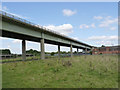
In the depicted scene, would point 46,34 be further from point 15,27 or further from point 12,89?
point 12,89

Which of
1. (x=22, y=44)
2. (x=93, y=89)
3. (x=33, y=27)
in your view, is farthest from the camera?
(x=22, y=44)

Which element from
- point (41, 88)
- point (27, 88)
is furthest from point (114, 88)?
point (27, 88)

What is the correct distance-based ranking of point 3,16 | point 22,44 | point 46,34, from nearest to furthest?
1. point 3,16
2. point 22,44
3. point 46,34

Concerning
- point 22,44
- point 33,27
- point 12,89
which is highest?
point 33,27

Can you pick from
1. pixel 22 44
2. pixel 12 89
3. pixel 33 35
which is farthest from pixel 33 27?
pixel 12 89

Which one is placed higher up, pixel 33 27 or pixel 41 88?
pixel 33 27

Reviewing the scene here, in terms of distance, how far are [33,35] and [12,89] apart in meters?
26.4

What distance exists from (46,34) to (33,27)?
8.61m

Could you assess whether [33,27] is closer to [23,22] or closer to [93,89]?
[23,22]

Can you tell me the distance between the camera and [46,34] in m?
39.4

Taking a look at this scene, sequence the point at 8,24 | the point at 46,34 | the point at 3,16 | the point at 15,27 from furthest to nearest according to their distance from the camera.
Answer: the point at 46,34, the point at 15,27, the point at 8,24, the point at 3,16

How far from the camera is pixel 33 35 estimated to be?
106 ft

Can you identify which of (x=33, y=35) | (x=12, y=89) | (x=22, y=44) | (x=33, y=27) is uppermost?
(x=33, y=27)

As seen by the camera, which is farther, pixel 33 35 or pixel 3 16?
pixel 33 35
